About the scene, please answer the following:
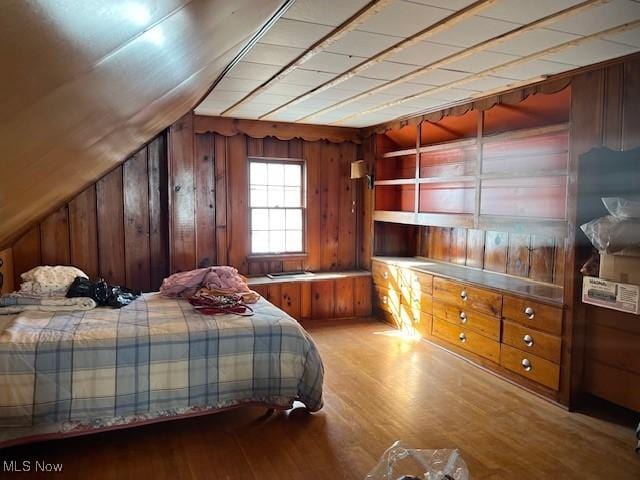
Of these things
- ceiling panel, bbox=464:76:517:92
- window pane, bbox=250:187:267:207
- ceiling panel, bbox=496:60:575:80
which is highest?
ceiling panel, bbox=464:76:517:92

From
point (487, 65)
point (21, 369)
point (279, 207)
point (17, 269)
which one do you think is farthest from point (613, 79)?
point (17, 269)

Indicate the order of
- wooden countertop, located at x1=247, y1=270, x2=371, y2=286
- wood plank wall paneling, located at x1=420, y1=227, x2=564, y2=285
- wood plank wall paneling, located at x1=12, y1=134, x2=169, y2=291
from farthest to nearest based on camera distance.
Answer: wooden countertop, located at x1=247, y1=270, x2=371, y2=286, wood plank wall paneling, located at x1=12, y1=134, x2=169, y2=291, wood plank wall paneling, located at x1=420, y1=227, x2=564, y2=285

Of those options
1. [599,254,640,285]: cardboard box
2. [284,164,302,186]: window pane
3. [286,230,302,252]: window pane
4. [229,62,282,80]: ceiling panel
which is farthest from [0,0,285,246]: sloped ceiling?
[286,230,302,252]: window pane

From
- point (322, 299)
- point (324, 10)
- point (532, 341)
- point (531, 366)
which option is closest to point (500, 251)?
point (532, 341)

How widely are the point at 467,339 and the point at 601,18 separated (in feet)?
8.65

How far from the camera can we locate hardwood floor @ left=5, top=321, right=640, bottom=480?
232 cm

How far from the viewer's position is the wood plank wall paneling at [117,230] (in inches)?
165

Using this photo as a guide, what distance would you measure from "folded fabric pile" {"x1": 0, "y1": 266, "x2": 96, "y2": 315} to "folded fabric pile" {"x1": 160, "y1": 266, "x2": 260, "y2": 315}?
0.61 m

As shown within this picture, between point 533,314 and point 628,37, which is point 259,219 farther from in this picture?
point 628,37

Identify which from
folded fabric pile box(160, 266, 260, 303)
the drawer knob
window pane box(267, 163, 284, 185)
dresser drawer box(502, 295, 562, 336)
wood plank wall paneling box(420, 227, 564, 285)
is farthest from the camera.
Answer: window pane box(267, 163, 284, 185)

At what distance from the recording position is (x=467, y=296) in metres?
3.88

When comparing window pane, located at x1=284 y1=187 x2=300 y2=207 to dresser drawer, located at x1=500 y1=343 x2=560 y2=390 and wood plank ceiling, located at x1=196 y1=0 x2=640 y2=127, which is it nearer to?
wood plank ceiling, located at x1=196 y1=0 x2=640 y2=127

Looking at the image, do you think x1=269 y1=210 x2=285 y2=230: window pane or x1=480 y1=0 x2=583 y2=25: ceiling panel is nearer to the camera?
x1=480 y1=0 x2=583 y2=25: ceiling panel

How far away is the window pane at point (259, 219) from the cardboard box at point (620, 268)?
3402mm
